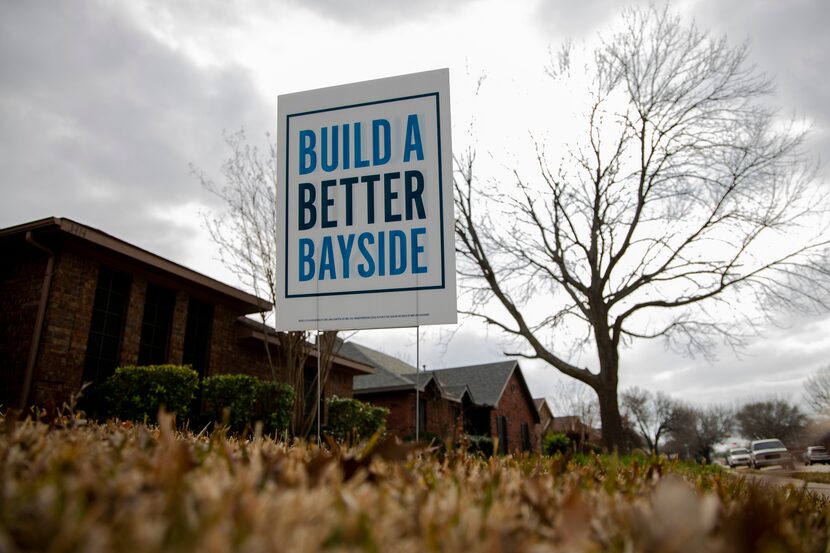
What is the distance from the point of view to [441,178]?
3.46 m

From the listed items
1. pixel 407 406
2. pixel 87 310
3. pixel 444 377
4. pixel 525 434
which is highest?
pixel 444 377

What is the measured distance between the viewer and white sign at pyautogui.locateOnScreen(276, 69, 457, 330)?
3.43 m

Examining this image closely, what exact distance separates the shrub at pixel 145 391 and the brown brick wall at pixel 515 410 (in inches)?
930

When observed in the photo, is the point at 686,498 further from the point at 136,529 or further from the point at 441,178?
the point at 441,178

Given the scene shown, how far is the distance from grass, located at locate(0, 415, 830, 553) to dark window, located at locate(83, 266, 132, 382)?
37.6 ft

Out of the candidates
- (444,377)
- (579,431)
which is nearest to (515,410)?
(444,377)

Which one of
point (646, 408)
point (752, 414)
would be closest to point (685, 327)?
point (646, 408)

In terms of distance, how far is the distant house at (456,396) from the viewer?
2519 cm

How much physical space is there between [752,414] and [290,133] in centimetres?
9188

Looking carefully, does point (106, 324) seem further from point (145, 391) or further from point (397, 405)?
point (397, 405)

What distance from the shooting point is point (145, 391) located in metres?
10.5

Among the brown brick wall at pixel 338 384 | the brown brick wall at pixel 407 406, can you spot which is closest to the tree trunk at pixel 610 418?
the brown brick wall at pixel 407 406

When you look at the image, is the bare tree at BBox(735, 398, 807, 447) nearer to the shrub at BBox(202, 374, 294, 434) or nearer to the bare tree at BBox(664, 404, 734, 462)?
the bare tree at BBox(664, 404, 734, 462)

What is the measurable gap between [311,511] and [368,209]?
9.00 ft
